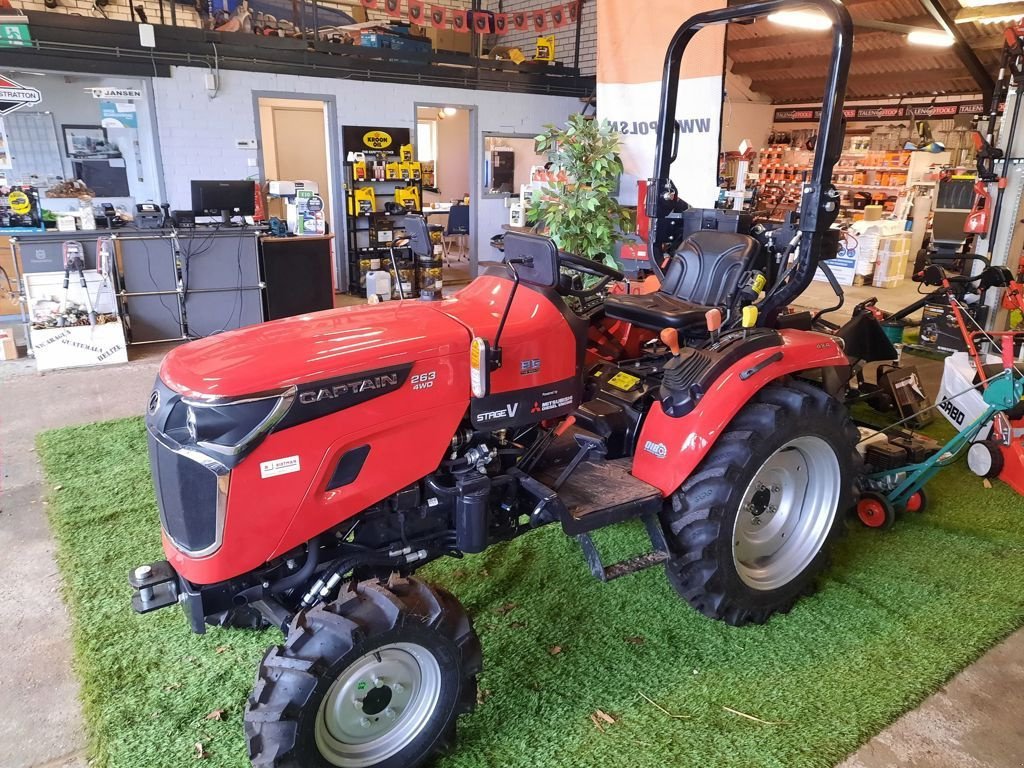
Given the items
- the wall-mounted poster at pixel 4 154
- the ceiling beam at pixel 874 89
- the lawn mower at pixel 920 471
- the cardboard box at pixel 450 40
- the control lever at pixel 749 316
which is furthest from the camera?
the cardboard box at pixel 450 40

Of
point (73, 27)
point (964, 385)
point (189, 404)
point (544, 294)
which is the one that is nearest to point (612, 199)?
point (964, 385)

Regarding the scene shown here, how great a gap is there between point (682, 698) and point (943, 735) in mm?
711

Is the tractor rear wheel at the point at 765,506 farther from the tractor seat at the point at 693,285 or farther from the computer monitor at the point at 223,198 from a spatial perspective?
the computer monitor at the point at 223,198

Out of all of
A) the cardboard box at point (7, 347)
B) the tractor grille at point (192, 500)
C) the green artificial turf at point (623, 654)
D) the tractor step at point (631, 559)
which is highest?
the tractor grille at point (192, 500)

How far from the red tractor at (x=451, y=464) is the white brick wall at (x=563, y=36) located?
8146 millimetres

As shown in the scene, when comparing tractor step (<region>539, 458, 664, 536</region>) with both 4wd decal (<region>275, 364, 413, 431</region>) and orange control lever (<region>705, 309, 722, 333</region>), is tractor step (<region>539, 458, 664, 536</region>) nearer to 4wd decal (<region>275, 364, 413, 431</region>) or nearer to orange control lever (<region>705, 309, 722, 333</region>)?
orange control lever (<region>705, 309, 722, 333</region>)

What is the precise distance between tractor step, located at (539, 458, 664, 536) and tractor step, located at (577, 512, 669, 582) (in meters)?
0.06

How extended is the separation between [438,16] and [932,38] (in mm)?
6362

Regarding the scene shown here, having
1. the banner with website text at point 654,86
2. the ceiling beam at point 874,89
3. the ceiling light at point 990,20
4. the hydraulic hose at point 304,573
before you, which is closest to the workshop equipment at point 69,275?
the banner with website text at point 654,86

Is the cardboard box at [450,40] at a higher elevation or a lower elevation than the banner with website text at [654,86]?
higher

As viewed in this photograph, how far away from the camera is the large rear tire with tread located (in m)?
1.62

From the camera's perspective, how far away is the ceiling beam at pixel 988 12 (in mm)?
8781

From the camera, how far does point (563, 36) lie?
1086 centimetres

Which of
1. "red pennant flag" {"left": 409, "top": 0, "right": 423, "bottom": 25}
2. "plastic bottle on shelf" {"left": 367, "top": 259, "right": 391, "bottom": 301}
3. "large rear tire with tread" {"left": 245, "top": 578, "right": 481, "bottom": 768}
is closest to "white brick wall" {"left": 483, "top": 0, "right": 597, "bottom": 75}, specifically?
"red pennant flag" {"left": 409, "top": 0, "right": 423, "bottom": 25}
